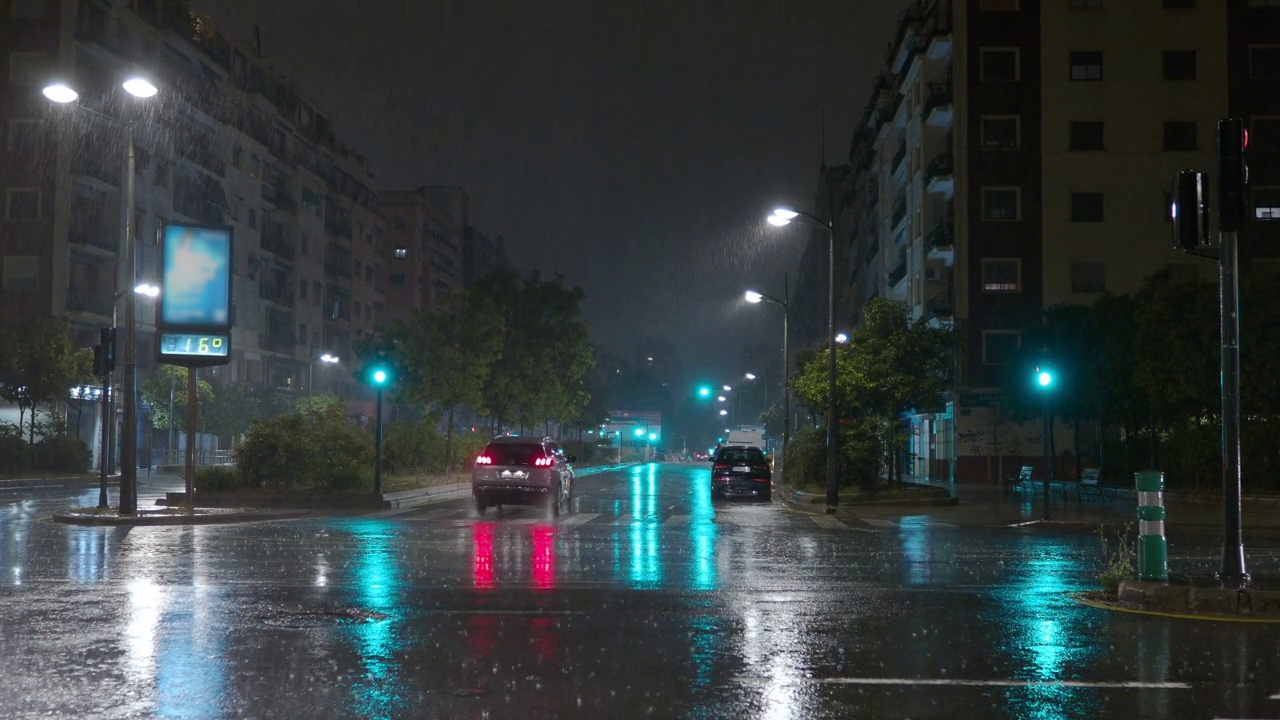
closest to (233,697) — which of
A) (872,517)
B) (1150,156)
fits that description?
(872,517)

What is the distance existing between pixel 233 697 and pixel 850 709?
355 cm

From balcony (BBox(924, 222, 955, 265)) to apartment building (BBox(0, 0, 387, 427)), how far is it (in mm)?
26783

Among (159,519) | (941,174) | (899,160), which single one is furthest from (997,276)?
(159,519)

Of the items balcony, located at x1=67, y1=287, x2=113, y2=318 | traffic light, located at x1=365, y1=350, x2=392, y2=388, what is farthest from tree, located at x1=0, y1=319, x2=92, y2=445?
traffic light, located at x1=365, y1=350, x2=392, y2=388

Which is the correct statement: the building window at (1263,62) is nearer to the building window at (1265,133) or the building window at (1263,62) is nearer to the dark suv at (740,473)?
the building window at (1265,133)

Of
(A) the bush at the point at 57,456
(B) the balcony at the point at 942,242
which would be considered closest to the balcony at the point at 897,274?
(B) the balcony at the point at 942,242

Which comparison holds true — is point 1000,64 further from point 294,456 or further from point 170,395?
point 170,395

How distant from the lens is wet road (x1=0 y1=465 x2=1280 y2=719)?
7504 mm

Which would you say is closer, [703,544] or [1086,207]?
[703,544]

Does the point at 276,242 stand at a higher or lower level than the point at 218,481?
higher

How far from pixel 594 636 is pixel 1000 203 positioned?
1987 inches

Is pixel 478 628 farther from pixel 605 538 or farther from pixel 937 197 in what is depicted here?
pixel 937 197

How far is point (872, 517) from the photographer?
27.5 metres

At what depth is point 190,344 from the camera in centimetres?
2659
